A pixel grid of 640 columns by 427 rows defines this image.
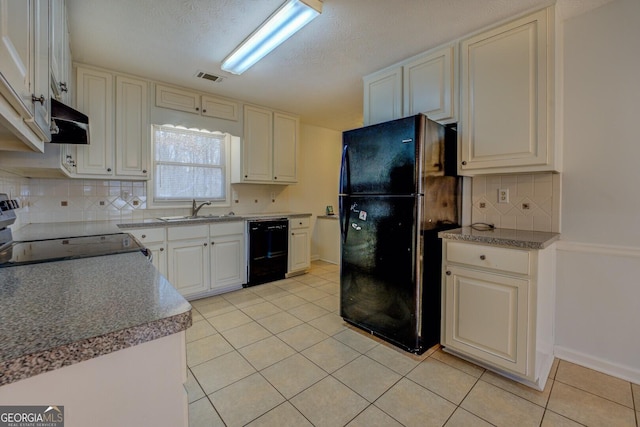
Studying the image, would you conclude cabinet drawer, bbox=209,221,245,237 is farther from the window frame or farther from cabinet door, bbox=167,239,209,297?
the window frame

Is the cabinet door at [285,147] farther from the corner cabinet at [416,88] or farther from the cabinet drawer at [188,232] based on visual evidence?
the corner cabinet at [416,88]

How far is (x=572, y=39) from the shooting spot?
198cm

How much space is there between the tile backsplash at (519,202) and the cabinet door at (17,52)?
8.62 feet

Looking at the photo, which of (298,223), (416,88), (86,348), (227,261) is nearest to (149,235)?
(227,261)

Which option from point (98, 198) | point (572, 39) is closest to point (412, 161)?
point (572, 39)

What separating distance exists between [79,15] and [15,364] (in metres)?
2.47

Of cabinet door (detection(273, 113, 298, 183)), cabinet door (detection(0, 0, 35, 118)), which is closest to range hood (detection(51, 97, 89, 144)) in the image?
cabinet door (detection(0, 0, 35, 118))

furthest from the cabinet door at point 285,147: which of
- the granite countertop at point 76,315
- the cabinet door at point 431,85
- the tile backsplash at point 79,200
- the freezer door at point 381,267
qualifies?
the granite countertop at point 76,315

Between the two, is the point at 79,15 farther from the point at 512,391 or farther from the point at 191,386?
the point at 512,391

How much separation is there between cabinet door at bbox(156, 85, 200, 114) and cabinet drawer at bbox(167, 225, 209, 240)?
133cm

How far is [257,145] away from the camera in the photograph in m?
3.81

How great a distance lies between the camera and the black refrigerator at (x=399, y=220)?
1985 millimetres

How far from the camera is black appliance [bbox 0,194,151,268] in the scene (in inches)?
46.6

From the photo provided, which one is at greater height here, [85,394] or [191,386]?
[85,394]
